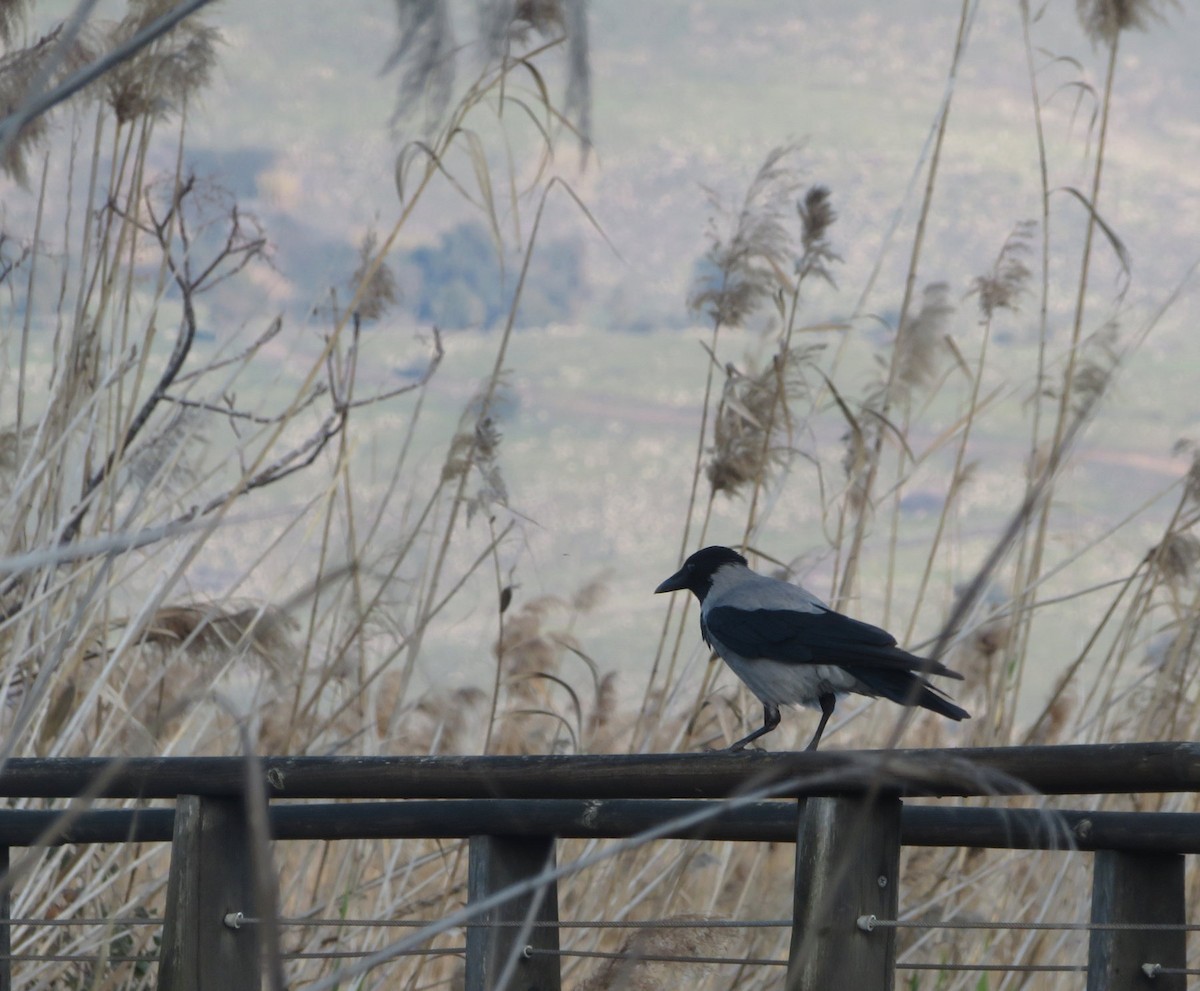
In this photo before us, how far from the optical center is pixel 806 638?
2607 millimetres

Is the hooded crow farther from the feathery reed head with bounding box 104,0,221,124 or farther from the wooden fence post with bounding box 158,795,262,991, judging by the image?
the feathery reed head with bounding box 104,0,221,124

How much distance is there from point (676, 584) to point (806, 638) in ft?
2.63

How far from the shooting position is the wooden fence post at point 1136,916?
1.79 metres

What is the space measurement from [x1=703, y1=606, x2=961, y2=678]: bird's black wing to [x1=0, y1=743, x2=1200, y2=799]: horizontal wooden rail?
1.75 ft

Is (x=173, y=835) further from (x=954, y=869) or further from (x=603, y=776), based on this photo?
(x=954, y=869)

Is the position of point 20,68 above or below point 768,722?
above

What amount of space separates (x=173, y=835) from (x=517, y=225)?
58.9 inches

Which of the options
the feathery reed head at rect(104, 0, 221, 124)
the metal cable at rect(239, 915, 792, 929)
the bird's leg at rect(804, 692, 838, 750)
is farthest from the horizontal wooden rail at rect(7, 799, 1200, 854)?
the feathery reed head at rect(104, 0, 221, 124)

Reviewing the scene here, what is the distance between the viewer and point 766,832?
1.99 meters

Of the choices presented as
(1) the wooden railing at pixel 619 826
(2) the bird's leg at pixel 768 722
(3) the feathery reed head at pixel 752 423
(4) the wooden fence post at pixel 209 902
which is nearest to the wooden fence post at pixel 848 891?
(1) the wooden railing at pixel 619 826

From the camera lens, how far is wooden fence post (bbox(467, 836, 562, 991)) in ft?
6.91

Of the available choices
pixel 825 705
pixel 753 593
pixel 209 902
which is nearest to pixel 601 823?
pixel 209 902

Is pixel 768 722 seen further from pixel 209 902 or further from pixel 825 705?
pixel 209 902

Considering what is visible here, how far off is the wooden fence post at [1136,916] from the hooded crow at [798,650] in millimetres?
430
